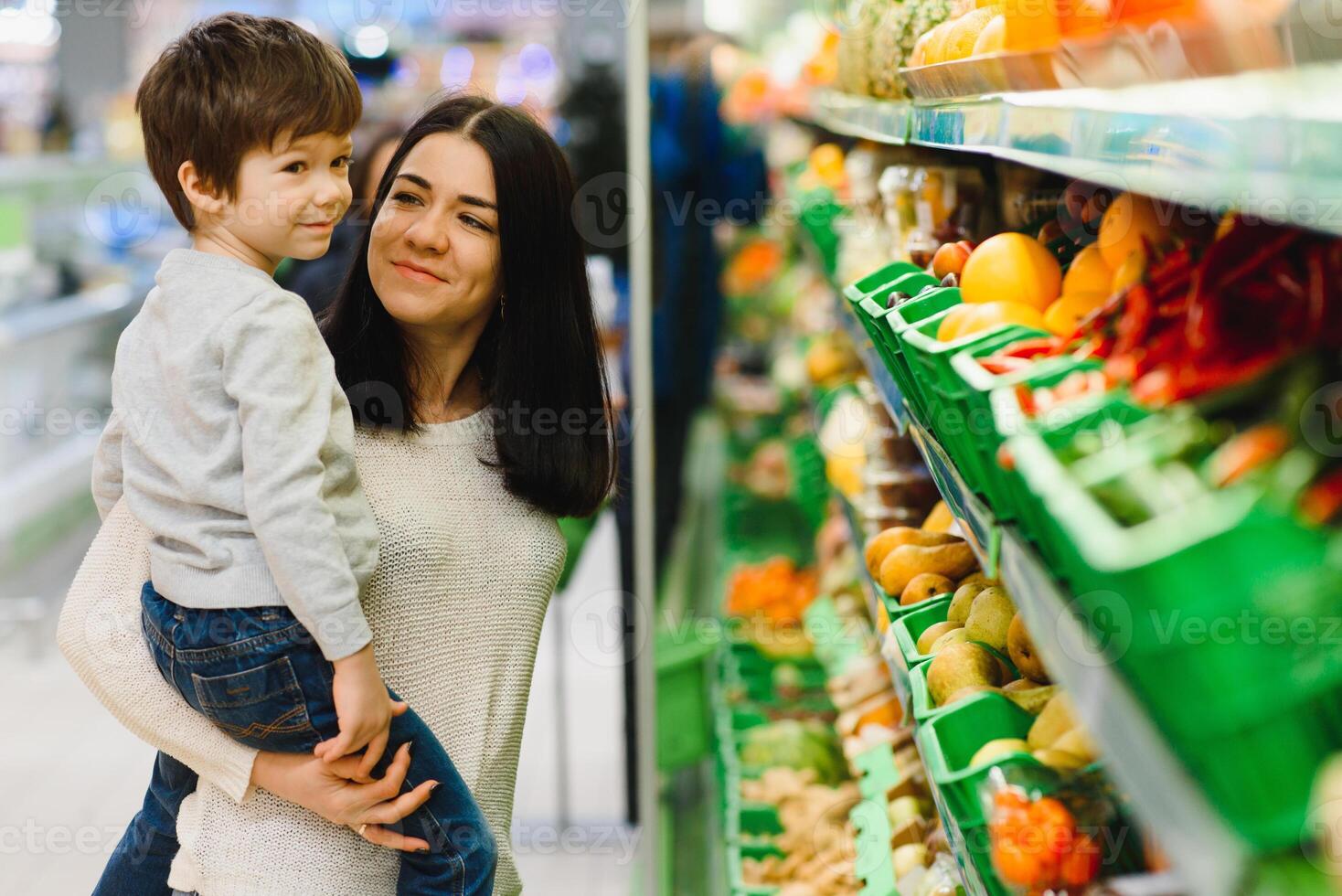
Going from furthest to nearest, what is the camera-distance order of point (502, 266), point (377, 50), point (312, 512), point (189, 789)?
1. point (377, 50)
2. point (502, 266)
3. point (189, 789)
4. point (312, 512)

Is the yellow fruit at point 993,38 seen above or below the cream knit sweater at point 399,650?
above

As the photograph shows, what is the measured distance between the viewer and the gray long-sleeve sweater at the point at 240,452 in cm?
124

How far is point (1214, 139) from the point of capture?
2.36ft

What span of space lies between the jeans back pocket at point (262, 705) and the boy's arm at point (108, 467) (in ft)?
1.03

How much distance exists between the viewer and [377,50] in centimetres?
430

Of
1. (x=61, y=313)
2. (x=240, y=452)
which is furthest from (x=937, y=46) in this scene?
(x=61, y=313)

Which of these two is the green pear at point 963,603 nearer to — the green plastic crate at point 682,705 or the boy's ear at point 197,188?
the boy's ear at point 197,188

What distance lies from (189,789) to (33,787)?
7.77 ft

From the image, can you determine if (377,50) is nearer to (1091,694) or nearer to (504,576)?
(504,576)

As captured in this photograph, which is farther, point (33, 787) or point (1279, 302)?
point (33, 787)

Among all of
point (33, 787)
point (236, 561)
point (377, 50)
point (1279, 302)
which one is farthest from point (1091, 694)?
point (377, 50)

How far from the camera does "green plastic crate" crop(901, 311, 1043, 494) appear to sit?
1098 millimetres

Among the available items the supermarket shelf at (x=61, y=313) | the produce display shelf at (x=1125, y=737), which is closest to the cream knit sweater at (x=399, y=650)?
the produce display shelf at (x=1125, y=737)

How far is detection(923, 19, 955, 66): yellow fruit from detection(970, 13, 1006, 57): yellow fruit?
0.21 meters
